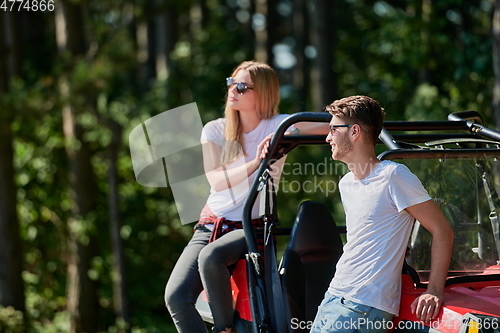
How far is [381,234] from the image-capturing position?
2.70 m

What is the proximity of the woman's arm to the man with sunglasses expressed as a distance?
84 cm

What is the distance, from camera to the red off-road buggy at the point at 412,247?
2.88 metres

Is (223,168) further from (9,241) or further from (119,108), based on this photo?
(119,108)

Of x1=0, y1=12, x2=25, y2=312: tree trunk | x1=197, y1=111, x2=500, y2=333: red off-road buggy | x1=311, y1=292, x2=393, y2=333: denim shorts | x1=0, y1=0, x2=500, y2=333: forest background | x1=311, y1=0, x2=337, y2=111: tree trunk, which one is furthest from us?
x1=311, y1=0, x2=337, y2=111: tree trunk

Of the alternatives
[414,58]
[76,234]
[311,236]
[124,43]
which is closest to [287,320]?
[311,236]

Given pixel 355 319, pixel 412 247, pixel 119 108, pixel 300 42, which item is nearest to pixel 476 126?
pixel 412 247

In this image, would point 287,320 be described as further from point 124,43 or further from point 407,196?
point 124,43

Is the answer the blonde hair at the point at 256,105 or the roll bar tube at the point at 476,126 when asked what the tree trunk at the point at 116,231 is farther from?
the roll bar tube at the point at 476,126

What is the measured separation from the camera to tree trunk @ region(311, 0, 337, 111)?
1191 centimetres

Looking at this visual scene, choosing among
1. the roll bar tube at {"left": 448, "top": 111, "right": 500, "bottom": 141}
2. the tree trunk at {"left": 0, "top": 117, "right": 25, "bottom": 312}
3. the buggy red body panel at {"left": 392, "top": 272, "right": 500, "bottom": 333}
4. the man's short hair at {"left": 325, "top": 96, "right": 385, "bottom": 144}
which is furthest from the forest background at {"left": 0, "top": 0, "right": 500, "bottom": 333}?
the man's short hair at {"left": 325, "top": 96, "right": 385, "bottom": 144}

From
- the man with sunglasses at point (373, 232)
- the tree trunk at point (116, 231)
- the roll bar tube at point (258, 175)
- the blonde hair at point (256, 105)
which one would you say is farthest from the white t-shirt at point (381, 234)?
the tree trunk at point (116, 231)

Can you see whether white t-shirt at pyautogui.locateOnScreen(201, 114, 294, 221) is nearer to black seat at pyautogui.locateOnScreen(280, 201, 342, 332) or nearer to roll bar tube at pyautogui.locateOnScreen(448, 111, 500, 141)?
black seat at pyautogui.locateOnScreen(280, 201, 342, 332)

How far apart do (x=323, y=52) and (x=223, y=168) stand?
28.6 feet

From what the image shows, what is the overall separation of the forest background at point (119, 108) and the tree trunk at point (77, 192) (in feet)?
0.08
